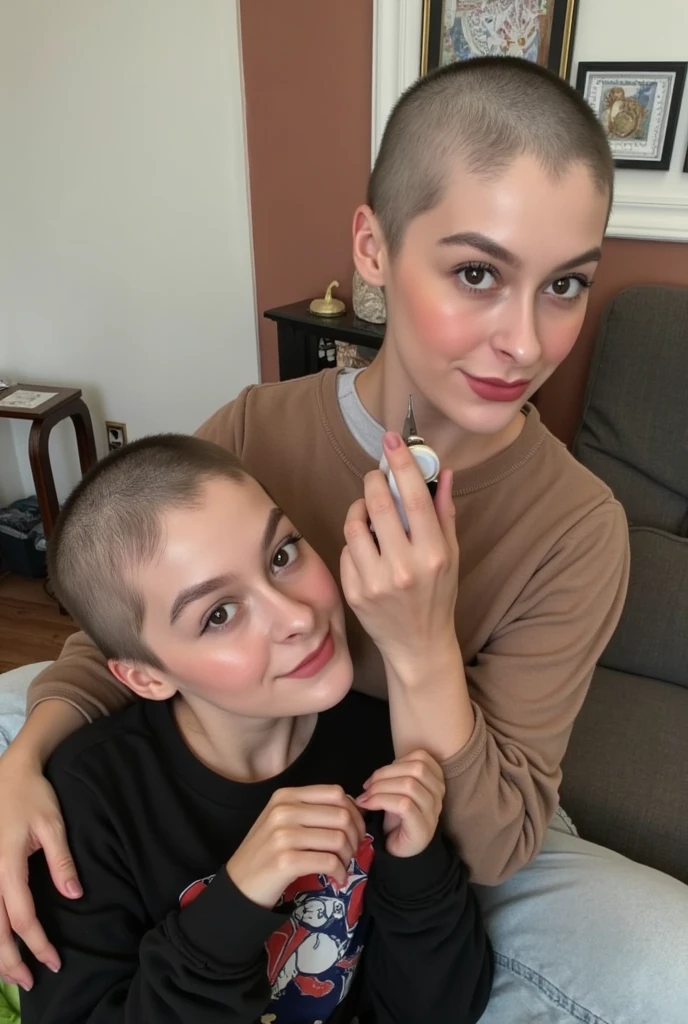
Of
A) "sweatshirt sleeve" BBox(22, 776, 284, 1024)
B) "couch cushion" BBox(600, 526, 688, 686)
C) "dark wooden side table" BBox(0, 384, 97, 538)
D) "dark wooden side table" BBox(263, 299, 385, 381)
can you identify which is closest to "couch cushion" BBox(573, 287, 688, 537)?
"couch cushion" BBox(600, 526, 688, 686)

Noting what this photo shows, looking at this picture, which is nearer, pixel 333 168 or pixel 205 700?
pixel 205 700

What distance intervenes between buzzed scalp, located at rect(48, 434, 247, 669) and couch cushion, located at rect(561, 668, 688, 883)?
0.87 meters

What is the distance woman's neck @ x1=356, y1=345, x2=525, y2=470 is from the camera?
95cm

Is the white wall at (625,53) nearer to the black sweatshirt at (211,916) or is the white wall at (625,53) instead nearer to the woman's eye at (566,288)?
the woman's eye at (566,288)

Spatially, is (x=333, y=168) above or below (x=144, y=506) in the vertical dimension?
above

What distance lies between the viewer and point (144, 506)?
2.52ft

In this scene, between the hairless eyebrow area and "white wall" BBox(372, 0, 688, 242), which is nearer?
the hairless eyebrow area

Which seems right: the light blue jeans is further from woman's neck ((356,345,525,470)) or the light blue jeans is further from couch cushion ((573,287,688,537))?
couch cushion ((573,287,688,537))

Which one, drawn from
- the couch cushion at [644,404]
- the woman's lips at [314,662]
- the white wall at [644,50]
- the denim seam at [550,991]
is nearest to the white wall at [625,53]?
the white wall at [644,50]

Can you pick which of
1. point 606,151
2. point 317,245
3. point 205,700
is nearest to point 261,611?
point 205,700

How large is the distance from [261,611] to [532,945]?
50 cm

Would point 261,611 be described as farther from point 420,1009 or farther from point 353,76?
point 353,76

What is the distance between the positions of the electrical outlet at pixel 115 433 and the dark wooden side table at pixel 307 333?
30.9 inches

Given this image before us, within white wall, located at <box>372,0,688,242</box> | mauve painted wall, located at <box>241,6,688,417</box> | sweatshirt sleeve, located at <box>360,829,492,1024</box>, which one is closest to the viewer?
sweatshirt sleeve, located at <box>360,829,492,1024</box>
